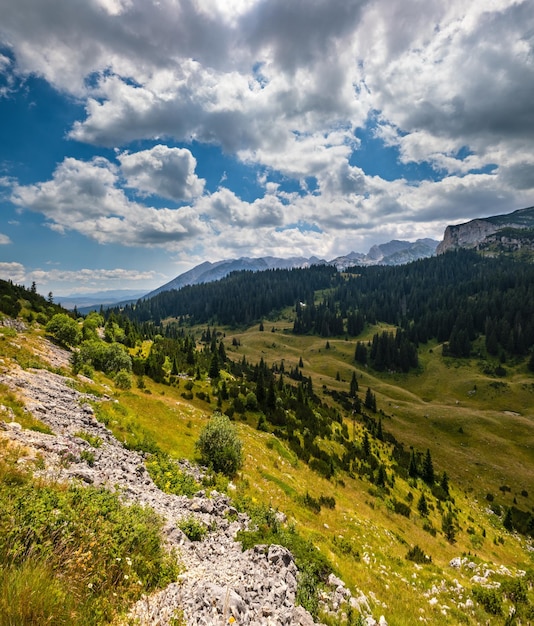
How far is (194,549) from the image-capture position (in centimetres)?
934

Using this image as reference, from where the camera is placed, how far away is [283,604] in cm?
793

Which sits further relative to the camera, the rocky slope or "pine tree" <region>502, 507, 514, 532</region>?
"pine tree" <region>502, 507, 514, 532</region>

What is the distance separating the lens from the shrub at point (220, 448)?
18.0m

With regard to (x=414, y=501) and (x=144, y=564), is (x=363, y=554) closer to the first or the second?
(x=144, y=564)

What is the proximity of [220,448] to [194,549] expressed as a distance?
9236mm

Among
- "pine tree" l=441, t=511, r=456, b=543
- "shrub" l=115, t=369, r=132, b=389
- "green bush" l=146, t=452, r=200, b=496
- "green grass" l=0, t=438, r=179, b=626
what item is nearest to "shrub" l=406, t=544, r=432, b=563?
"pine tree" l=441, t=511, r=456, b=543

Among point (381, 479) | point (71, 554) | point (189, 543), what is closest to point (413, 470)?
point (381, 479)

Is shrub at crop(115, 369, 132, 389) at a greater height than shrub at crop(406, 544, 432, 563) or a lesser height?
greater

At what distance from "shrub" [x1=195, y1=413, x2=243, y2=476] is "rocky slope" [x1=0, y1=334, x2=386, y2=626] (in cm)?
188

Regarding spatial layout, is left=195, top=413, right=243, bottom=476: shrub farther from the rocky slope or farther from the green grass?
the green grass

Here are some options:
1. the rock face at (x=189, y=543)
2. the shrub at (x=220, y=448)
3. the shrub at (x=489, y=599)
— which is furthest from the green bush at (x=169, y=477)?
the shrub at (x=489, y=599)

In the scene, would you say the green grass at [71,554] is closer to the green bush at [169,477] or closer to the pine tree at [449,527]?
the green bush at [169,477]

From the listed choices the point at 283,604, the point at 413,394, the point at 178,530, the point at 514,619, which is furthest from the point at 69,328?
the point at 413,394

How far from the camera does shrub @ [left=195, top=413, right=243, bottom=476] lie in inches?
709
